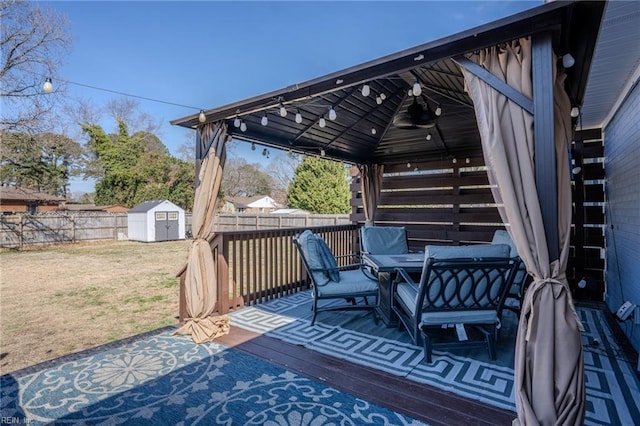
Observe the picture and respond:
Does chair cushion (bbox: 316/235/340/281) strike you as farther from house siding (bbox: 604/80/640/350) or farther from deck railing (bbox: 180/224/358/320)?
house siding (bbox: 604/80/640/350)

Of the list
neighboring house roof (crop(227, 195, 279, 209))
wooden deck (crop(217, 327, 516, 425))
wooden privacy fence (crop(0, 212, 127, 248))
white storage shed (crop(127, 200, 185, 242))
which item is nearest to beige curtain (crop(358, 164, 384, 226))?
wooden deck (crop(217, 327, 516, 425))

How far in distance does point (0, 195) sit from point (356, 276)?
19.3 metres

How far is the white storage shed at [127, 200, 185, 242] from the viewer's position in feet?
43.7

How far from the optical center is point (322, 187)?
17344mm

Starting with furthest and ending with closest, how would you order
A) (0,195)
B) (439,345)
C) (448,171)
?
1. (0,195)
2. (448,171)
3. (439,345)

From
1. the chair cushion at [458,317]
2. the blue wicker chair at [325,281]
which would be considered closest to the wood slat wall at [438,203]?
the blue wicker chair at [325,281]

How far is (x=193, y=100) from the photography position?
13016 millimetres

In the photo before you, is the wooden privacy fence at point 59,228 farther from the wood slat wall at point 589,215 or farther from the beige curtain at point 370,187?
the wood slat wall at point 589,215

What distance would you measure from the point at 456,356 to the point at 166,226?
13.6 metres

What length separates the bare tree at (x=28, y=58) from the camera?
880 cm

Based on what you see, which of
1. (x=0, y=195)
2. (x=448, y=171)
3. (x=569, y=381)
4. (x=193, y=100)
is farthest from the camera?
(x=0, y=195)

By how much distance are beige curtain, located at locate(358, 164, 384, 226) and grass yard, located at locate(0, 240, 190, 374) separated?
13.2 ft

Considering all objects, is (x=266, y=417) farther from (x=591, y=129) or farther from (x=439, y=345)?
(x=591, y=129)

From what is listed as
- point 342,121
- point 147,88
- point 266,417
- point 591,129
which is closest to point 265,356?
point 266,417
